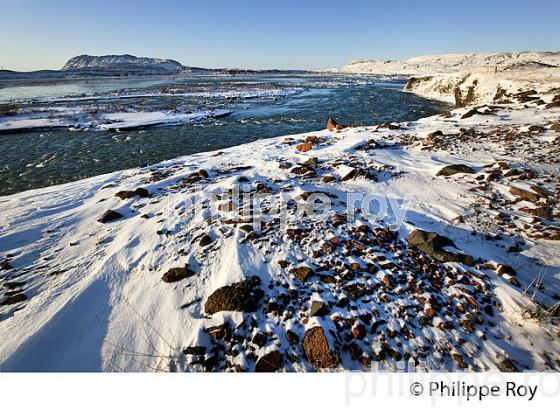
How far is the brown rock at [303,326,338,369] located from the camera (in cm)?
270

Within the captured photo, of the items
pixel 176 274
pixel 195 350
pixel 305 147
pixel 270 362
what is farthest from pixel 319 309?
pixel 305 147

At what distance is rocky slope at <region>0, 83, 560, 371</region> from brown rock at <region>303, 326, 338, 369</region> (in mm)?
12

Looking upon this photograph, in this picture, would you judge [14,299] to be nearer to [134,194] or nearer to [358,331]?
[134,194]

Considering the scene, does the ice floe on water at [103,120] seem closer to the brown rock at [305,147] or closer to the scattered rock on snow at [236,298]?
the brown rock at [305,147]

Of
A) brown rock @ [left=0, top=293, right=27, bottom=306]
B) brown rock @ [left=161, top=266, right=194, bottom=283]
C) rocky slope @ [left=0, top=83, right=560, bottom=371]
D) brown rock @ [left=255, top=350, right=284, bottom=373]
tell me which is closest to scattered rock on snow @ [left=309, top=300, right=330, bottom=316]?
rocky slope @ [left=0, top=83, right=560, bottom=371]

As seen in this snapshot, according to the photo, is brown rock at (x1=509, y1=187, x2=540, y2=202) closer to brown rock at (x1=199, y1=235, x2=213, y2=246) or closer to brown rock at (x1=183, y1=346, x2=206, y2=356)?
brown rock at (x1=199, y1=235, x2=213, y2=246)

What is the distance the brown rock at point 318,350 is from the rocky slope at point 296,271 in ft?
0.04

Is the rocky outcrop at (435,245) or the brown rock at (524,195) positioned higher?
the brown rock at (524,195)

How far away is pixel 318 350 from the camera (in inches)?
109

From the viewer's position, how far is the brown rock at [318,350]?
270 cm

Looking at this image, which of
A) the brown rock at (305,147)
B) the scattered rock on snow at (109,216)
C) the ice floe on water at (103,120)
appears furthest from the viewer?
the ice floe on water at (103,120)

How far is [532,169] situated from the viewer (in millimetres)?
5840

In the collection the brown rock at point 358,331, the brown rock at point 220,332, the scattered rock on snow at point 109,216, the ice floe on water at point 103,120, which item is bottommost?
the brown rock at point 220,332

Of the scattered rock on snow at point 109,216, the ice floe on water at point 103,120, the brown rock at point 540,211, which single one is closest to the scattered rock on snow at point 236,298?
the scattered rock on snow at point 109,216
